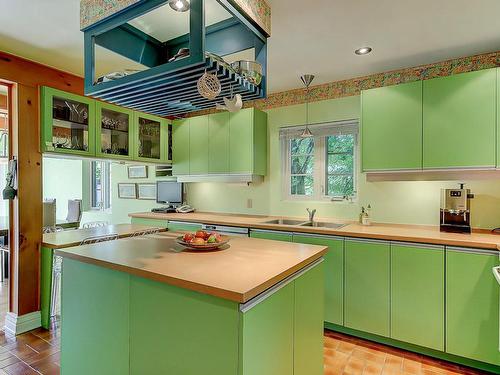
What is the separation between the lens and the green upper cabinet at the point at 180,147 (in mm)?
4016

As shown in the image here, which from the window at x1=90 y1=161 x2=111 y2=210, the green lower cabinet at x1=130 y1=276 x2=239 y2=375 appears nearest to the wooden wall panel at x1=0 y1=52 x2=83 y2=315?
the green lower cabinet at x1=130 y1=276 x2=239 y2=375

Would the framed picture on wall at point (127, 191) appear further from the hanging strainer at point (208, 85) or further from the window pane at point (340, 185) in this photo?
the hanging strainer at point (208, 85)

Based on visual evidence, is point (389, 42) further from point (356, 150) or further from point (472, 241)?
point (472, 241)

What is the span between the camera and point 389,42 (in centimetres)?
238

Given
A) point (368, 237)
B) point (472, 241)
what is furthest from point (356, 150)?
point (472, 241)

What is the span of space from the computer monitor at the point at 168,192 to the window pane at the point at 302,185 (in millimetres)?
1726

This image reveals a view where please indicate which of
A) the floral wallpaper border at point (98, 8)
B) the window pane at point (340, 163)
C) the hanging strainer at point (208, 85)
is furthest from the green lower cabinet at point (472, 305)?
the floral wallpaper border at point (98, 8)

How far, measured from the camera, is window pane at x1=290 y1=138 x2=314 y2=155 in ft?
11.7

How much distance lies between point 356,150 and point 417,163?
0.76 metres

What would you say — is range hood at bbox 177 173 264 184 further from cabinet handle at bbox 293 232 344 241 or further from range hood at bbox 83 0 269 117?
range hood at bbox 83 0 269 117

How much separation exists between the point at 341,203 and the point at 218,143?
1684 millimetres

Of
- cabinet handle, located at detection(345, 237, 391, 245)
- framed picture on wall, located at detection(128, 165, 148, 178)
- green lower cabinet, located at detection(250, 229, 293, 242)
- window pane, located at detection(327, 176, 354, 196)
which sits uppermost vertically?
framed picture on wall, located at detection(128, 165, 148, 178)

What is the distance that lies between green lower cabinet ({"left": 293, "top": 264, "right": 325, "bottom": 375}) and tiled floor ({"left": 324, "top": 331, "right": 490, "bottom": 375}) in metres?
0.50

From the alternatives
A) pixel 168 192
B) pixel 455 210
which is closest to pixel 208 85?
pixel 455 210
